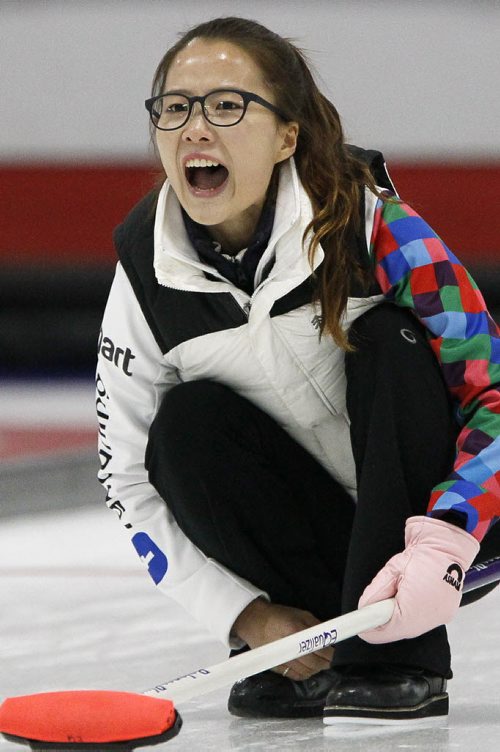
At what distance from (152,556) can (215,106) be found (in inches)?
18.2

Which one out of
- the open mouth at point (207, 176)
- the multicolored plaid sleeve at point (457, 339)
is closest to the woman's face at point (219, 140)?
the open mouth at point (207, 176)

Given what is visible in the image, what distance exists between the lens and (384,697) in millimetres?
1247

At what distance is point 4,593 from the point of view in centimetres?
201

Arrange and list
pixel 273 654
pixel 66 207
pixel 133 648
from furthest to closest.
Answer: pixel 66 207 < pixel 133 648 < pixel 273 654

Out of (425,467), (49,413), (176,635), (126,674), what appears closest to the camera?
(425,467)

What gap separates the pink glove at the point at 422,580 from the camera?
3.96ft

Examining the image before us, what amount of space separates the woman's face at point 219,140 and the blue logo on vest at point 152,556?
1.10ft

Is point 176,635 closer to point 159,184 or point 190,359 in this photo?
point 190,359

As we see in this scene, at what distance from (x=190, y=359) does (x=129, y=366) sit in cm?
6

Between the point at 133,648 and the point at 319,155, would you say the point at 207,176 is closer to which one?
the point at 319,155

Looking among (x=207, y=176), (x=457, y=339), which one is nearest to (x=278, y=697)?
(x=457, y=339)

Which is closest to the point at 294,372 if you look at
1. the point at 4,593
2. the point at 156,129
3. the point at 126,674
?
the point at 156,129

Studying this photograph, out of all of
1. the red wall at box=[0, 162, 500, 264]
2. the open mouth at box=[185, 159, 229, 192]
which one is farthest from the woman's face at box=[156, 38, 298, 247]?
the red wall at box=[0, 162, 500, 264]

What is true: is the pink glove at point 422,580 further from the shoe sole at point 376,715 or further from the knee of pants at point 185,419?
the knee of pants at point 185,419
